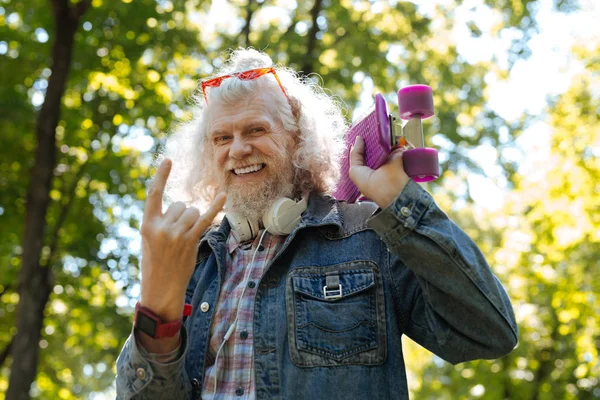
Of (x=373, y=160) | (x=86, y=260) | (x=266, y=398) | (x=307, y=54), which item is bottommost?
(x=266, y=398)

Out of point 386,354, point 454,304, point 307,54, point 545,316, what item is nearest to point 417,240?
point 454,304

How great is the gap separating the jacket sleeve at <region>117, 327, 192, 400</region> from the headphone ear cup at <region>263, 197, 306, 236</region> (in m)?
0.53

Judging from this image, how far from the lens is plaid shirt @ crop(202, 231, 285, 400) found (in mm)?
2391

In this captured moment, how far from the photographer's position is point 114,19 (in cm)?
973

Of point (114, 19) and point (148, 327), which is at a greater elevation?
point (114, 19)

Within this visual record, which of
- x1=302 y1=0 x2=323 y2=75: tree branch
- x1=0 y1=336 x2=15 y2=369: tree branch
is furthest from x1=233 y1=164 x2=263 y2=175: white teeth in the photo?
x1=0 y1=336 x2=15 y2=369: tree branch

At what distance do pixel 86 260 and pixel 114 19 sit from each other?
3.37 meters

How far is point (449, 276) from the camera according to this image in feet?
6.93

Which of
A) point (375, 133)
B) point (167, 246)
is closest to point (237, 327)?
point (167, 246)

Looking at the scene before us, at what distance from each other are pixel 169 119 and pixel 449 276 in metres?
8.44

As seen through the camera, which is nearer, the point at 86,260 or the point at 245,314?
the point at 245,314

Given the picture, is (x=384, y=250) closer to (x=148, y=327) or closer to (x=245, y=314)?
(x=245, y=314)

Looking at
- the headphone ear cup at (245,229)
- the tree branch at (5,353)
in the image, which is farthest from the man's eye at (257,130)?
the tree branch at (5,353)

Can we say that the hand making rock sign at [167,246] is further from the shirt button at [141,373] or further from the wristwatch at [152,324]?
the shirt button at [141,373]
